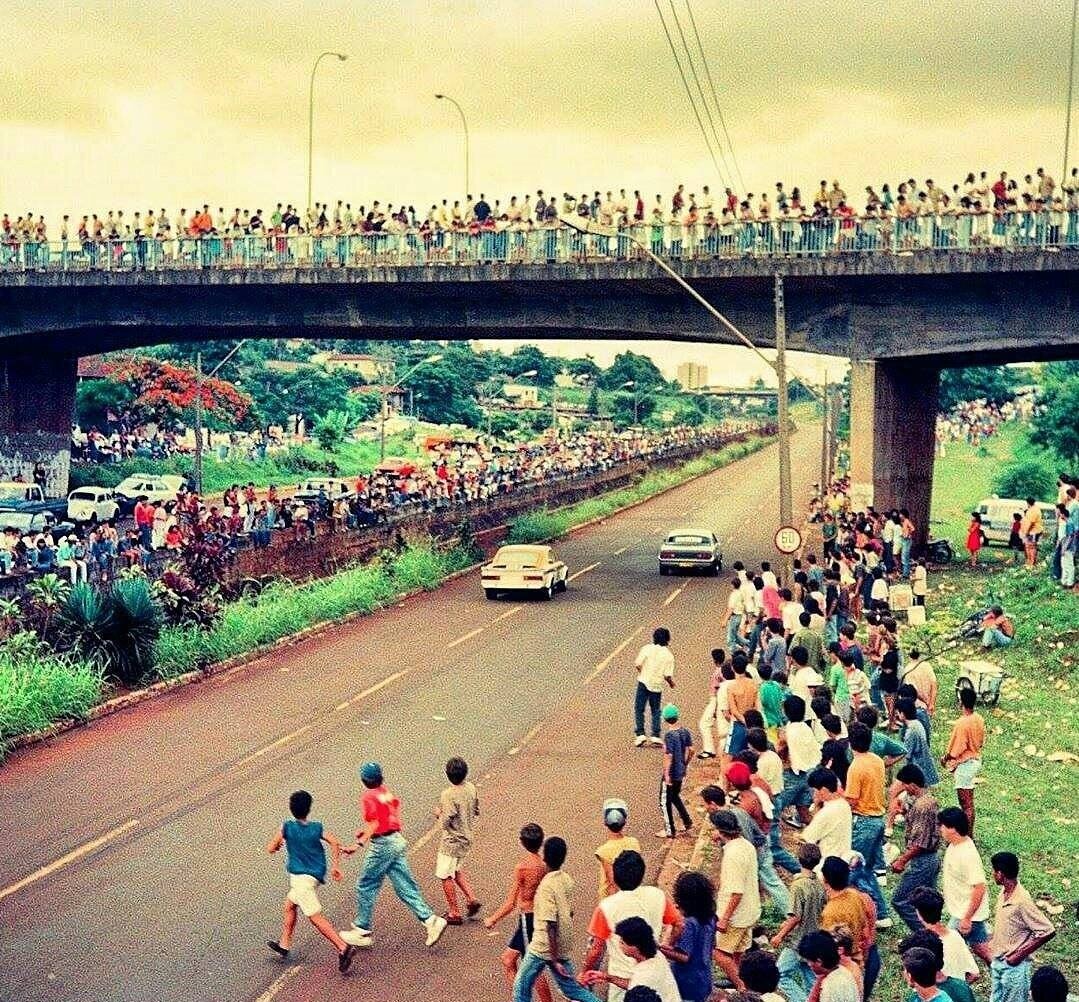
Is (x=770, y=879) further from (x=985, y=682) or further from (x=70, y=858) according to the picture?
(x=985, y=682)

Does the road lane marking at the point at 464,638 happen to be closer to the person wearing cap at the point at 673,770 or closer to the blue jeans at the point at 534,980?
the person wearing cap at the point at 673,770

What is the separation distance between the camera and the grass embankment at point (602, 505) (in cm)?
4747

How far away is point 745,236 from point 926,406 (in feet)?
32.2

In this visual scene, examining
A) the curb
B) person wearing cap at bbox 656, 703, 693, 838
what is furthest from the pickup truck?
person wearing cap at bbox 656, 703, 693, 838

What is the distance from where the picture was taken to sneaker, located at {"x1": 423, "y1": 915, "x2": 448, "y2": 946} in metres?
12.1

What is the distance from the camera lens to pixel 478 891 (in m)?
13.7

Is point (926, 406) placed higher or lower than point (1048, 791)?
higher

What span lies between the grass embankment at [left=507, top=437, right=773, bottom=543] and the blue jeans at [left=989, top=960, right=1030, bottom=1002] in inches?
1425

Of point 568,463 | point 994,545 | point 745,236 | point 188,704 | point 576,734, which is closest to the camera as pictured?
point 576,734

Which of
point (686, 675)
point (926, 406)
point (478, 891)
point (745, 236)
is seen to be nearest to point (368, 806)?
point (478, 891)

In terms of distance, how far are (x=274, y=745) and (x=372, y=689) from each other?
4001mm

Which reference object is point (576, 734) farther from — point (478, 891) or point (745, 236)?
point (745, 236)

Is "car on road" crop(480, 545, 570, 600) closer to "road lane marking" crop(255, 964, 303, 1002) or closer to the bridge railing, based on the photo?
the bridge railing

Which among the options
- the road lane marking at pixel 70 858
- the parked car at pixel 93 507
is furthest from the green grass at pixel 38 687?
the parked car at pixel 93 507
